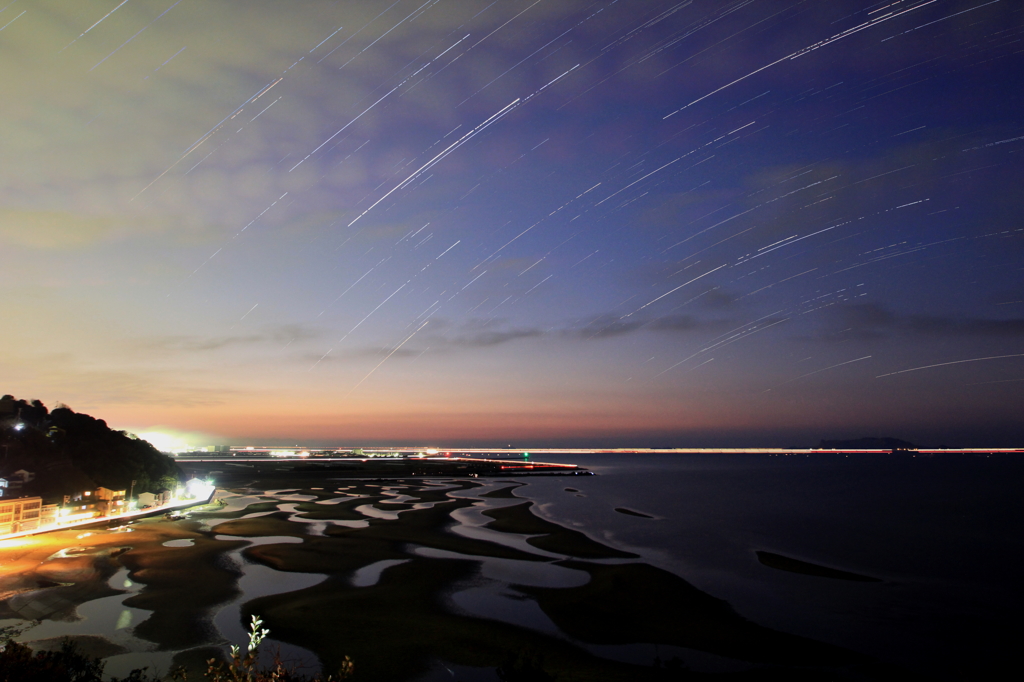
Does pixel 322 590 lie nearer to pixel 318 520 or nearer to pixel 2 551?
pixel 2 551

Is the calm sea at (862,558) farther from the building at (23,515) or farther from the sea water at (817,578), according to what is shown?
the building at (23,515)

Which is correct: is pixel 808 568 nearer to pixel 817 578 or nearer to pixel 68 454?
pixel 817 578

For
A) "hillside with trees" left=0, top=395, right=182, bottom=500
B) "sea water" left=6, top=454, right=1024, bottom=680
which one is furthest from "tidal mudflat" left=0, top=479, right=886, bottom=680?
"hillside with trees" left=0, top=395, right=182, bottom=500

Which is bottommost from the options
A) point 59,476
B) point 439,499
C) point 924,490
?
point 924,490

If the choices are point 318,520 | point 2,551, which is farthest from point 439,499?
point 2,551

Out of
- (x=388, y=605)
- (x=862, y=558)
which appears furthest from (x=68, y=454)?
(x=862, y=558)

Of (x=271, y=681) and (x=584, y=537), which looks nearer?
(x=271, y=681)
